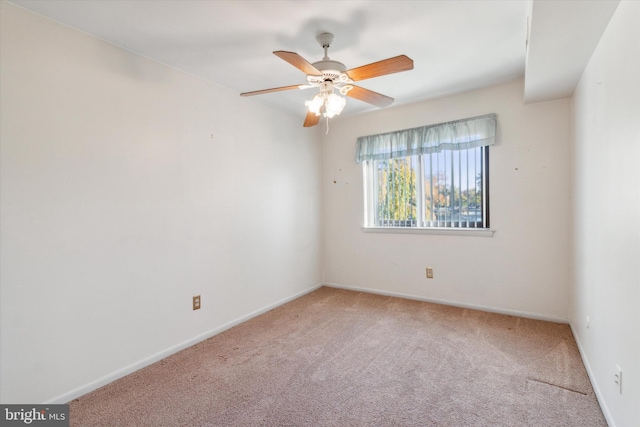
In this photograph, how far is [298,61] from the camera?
5.63 feet

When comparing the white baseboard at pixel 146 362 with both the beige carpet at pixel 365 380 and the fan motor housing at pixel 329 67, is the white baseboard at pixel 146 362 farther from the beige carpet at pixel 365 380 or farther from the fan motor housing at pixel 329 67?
the fan motor housing at pixel 329 67

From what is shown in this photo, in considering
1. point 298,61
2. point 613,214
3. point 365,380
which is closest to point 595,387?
point 613,214

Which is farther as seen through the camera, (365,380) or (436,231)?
(436,231)

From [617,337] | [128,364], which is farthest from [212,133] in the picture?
[617,337]

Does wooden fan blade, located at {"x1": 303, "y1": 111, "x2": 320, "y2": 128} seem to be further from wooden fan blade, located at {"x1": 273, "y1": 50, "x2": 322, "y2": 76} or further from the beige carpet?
the beige carpet

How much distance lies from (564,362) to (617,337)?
90 centimetres

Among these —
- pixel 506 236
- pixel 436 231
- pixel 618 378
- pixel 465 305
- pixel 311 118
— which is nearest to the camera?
pixel 618 378

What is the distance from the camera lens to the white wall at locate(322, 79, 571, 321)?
2.87 metres

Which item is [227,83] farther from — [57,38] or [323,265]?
[323,265]

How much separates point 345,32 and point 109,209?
202 cm

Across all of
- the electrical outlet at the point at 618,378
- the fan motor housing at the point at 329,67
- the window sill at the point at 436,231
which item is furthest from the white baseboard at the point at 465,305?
the fan motor housing at the point at 329,67

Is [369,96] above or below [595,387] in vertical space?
above

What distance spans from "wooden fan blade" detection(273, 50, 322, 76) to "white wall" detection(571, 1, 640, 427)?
1.45 meters

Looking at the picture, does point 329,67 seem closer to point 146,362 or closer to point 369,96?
point 369,96
